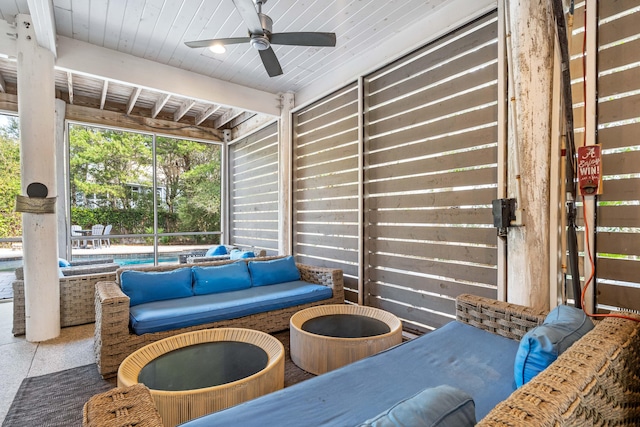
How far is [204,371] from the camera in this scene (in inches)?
70.8

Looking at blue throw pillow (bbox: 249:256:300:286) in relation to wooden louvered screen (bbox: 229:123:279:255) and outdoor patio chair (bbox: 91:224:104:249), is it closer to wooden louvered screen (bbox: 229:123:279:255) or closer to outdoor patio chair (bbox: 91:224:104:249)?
wooden louvered screen (bbox: 229:123:279:255)

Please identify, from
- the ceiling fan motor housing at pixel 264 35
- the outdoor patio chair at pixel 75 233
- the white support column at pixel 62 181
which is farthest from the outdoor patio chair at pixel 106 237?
the ceiling fan motor housing at pixel 264 35

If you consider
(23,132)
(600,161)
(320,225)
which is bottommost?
(320,225)

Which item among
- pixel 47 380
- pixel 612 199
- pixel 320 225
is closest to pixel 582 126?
pixel 612 199

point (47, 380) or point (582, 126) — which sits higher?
point (582, 126)

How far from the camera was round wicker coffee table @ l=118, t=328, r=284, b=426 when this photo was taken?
4.88 feet

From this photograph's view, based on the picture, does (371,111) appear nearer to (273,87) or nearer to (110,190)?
(273,87)

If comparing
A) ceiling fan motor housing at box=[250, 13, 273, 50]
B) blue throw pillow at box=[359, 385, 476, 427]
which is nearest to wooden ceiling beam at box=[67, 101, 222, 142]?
ceiling fan motor housing at box=[250, 13, 273, 50]

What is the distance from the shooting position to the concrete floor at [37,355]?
2273mm

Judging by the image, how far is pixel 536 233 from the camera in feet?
6.14

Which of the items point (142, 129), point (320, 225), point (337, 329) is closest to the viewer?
point (337, 329)

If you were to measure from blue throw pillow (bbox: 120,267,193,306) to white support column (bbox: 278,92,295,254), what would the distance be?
179cm

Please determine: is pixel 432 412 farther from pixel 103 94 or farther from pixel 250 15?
pixel 103 94

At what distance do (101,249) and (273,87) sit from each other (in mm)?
4077
